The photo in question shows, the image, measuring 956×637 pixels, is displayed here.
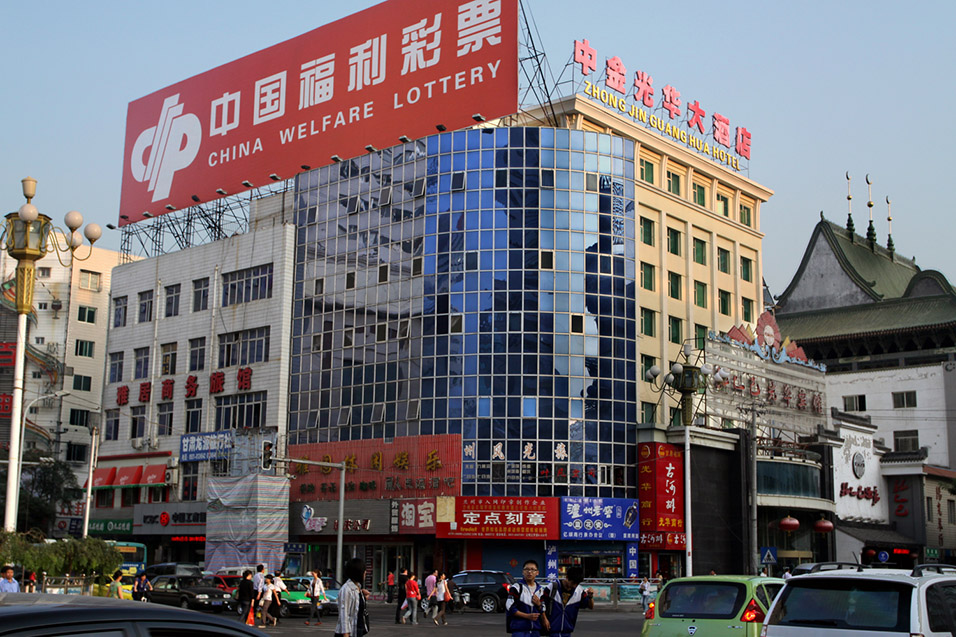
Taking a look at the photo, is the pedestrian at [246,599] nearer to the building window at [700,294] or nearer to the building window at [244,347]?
the building window at [244,347]

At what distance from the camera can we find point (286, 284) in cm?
5638

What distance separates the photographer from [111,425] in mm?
63781

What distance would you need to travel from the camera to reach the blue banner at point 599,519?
46844 millimetres

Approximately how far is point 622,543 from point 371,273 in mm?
17573

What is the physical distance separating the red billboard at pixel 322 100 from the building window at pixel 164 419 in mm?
11963

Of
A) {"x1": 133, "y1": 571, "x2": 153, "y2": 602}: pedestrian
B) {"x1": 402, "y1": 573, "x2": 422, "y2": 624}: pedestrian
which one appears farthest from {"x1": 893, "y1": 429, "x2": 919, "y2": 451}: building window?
{"x1": 133, "y1": 571, "x2": 153, "y2": 602}: pedestrian

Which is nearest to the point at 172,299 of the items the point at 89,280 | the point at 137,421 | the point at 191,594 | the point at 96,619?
the point at 137,421

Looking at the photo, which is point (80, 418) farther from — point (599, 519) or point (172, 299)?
point (599, 519)

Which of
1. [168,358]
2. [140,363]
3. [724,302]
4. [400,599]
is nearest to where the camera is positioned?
[400,599]

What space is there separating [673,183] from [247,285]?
23.6 m

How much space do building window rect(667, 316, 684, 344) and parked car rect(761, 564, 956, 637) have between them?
4643cm

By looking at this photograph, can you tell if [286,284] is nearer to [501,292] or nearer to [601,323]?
[501,292]

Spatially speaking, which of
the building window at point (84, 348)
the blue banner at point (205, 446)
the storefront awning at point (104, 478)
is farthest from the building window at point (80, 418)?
the blue banner at point (205, 446)

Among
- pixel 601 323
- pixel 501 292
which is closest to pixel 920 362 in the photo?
pixel 601 323
